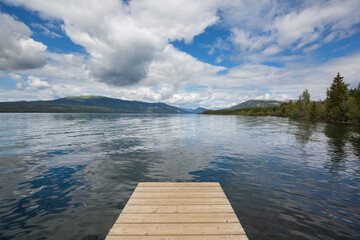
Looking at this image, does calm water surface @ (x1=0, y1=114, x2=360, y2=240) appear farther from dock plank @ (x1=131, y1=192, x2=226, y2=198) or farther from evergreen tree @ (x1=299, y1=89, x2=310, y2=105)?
evergreen tree @ (x1=299, y1=89, x2=310, y2=105)

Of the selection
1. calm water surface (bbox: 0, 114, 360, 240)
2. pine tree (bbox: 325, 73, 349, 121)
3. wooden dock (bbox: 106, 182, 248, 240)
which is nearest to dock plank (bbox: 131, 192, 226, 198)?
wooden dock (bbox: 106, 182, 248, 240)

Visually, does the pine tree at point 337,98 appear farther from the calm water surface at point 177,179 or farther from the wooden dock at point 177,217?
the wooden dock at point 177,217

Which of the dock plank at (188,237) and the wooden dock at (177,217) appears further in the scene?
the wooden dock at (177,217)

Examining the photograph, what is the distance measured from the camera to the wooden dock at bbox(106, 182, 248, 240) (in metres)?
5.88

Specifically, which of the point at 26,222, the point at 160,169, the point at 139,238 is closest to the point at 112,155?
the point at 160,169

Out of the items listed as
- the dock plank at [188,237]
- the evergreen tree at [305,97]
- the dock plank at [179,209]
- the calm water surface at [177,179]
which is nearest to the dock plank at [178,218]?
the dock plank at [179,209]

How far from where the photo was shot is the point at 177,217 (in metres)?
6.97

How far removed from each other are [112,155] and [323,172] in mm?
25660

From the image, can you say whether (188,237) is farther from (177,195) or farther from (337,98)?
(337,98)

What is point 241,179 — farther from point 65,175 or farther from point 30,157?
point 30,157

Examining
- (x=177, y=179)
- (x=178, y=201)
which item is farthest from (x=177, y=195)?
(x=177, y=179)

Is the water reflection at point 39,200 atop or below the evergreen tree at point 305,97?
below

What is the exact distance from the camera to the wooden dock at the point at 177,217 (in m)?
5.88

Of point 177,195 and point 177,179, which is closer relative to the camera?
point 177,195
